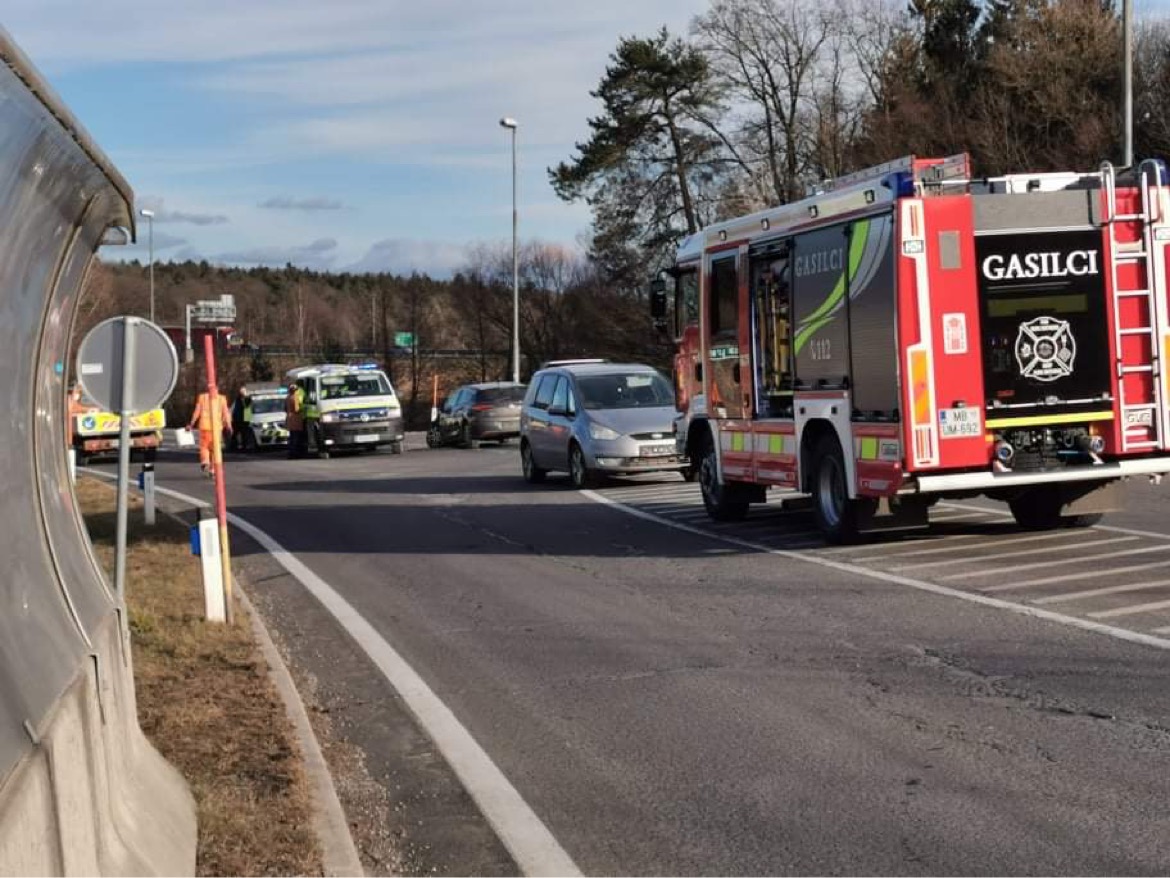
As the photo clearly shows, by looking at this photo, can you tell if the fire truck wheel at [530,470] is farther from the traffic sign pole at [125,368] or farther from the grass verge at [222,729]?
the traffic sign pole at [125,368]

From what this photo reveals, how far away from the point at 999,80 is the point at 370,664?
35.2 metres

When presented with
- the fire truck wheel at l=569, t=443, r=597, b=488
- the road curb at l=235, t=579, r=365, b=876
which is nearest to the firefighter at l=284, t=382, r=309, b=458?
the fire truck wheel at l=569, t=443, r=597, b=488

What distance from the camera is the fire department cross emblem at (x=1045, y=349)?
41.2ft

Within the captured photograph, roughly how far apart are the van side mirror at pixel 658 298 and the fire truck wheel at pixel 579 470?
174 inches

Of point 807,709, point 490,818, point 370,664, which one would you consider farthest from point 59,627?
point 370,664

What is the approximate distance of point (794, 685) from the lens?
8094mm

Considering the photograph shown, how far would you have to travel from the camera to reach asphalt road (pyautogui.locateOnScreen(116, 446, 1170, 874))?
5.55m

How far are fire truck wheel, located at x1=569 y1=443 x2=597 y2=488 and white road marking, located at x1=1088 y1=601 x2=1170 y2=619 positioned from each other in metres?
12.5

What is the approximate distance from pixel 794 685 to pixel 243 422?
35390 mm

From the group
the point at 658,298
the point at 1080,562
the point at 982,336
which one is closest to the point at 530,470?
the point at 658,298

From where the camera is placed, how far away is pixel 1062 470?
1259cm

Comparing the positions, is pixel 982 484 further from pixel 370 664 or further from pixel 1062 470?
pixel 370 664

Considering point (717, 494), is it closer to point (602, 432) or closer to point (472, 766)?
point (602, 432)

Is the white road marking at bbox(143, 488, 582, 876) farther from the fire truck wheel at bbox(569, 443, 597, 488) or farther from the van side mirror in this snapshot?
the fire truck wheel at bbox(569, 443, 597, 488)
